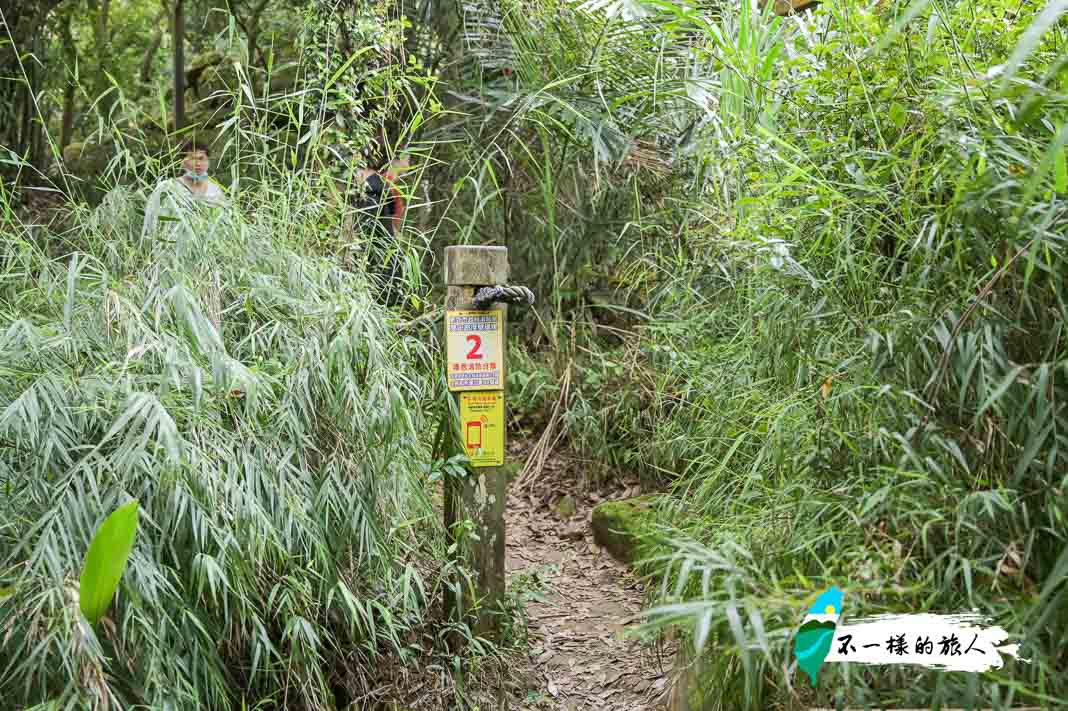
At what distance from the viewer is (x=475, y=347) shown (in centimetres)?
329

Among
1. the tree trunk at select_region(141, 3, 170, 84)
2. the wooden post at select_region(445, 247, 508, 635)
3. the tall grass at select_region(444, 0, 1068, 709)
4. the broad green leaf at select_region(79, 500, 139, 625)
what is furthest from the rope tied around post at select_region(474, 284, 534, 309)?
the tree trunk at select_region(141, 3, 170, 84)

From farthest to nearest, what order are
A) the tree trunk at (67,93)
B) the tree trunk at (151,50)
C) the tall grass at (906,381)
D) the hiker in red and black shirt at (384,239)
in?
the tree trunk at (151,50) < the tree trunk at (67,93) < the hiker in red and black shirt at (384,239) < the tall grass at (906,381)

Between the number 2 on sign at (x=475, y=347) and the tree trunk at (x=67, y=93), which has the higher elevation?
the tree trunk at (x=67, y=93)

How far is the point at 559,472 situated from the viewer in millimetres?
5051

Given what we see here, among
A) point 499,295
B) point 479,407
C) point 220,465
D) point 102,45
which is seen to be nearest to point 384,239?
point 499,295

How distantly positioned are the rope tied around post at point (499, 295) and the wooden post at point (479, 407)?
0.03m

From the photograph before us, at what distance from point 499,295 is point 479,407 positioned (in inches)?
15.7

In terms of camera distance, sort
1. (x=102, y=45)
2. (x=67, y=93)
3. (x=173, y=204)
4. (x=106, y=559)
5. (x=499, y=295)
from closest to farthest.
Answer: (x=106, y=559), (x=173, y=204), (x=499, y=295), (x=67, y=93), (x=102, y=45)

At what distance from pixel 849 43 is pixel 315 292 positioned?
1656 millimetres

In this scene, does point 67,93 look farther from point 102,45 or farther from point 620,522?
point 620,522

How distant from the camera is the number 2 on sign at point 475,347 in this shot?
328 cm

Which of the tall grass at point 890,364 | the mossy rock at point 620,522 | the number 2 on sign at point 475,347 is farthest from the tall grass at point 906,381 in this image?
the mossy rock at point 620,522

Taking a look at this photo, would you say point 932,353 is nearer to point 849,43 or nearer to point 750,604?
point 750,604

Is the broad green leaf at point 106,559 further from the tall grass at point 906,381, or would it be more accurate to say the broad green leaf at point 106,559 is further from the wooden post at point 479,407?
the wooden post at point 479,407
